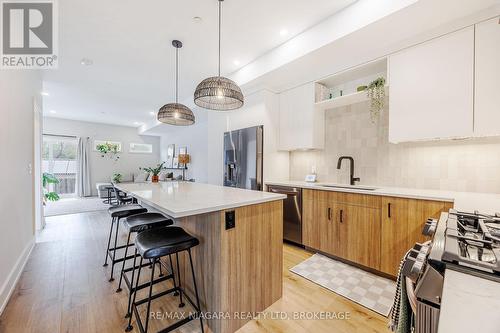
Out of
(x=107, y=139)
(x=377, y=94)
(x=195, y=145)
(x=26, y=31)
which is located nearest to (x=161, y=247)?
(x=377, y=94)

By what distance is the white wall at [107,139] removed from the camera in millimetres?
7289

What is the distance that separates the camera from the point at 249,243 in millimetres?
1578

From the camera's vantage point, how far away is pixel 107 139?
816 centimetres

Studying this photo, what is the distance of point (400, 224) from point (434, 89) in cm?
137

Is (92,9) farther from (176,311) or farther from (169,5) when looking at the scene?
(176,311)

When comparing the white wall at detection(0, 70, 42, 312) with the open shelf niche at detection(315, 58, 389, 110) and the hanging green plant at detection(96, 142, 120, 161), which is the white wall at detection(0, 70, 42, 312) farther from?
the hanging green plant at detection(96, 142, 120, 161)

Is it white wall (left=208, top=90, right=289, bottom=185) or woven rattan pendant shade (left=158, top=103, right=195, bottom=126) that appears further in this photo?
white wall (left=208, top=90, right=289, bottom=185)

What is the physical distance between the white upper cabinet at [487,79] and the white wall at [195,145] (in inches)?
235

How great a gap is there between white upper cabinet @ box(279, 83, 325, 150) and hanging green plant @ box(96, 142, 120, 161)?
7.70 m

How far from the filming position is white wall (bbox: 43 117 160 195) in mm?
7289

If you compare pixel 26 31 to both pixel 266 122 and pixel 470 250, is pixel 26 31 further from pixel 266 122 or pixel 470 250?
pixel 470 250

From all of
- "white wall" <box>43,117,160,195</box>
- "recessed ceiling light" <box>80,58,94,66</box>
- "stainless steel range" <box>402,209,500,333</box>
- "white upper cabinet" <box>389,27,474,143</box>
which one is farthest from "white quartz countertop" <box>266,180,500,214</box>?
"white wall" <box>43,117,160,195</box>

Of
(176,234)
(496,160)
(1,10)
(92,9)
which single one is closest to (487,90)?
(496,160)

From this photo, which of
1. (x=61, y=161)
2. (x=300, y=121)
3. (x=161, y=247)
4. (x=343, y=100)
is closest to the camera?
(x=161, y=247)
